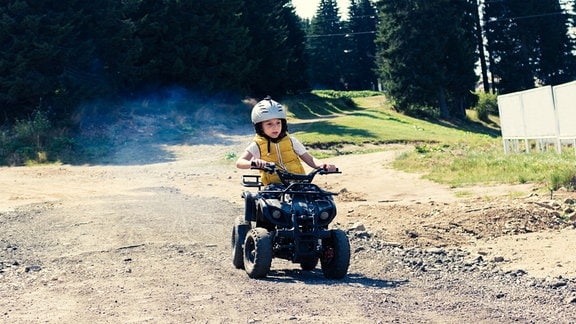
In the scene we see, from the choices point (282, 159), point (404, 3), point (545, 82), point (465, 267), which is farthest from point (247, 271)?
point (545, 82)

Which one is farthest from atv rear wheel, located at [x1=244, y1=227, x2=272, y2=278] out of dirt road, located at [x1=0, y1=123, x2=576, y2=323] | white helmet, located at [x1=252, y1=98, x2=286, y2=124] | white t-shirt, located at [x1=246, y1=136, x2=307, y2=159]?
white helmet, located at [x1=252, y1=98, x2=286, y2=124]

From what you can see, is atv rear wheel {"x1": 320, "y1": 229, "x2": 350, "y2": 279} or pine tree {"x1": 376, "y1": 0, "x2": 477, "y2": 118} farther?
pine tree {"x1": 376, "y1": 0, "x2": 477, "y2": 118}

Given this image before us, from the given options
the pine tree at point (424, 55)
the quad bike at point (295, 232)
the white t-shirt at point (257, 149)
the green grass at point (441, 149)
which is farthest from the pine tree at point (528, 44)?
the quad bike at point (295, 232)

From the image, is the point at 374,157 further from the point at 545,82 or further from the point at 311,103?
the point at 545,82

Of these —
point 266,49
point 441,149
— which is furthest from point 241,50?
point 441,149

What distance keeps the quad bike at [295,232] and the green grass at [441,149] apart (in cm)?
721

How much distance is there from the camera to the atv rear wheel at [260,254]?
785cm

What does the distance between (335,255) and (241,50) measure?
35748 millimetres

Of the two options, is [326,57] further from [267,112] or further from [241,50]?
[267,112]

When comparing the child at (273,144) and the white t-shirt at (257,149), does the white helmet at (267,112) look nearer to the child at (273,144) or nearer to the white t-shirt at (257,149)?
the child at (273,144)

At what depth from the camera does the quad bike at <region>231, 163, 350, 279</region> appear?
7.86 metres

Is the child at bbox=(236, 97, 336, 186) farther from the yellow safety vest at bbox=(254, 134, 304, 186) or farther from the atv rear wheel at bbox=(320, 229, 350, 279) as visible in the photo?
the atv rear wheel at bbox=(320, 229, 350, 279)

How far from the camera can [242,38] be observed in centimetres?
4306

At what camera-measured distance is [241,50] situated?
1690 inches
